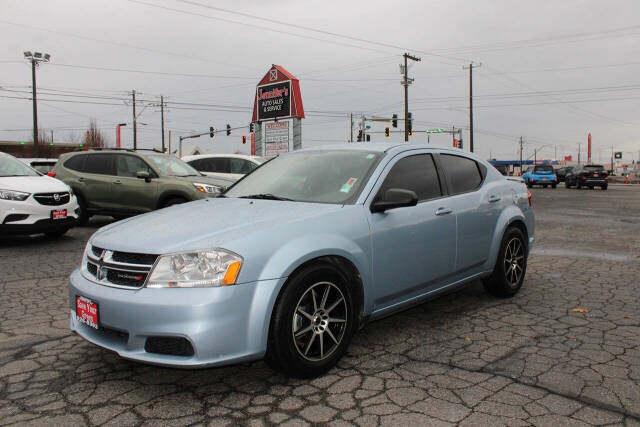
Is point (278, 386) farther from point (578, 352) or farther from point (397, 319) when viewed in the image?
point (578, 352)

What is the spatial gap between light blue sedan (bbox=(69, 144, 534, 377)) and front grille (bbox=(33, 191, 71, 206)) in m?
5.60

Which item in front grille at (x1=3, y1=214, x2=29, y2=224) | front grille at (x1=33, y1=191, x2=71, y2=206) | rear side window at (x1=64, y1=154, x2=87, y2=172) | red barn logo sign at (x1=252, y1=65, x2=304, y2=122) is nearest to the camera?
front grille at (x1=3, y1=214, x2=29, y2=224)

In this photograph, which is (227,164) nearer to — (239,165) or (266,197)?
(239,165)

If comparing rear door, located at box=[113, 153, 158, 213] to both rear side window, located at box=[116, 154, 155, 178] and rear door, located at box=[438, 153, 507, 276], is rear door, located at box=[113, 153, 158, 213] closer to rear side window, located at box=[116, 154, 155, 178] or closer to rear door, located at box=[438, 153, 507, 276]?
rear side window, located at box=[116, 154, 155, 178]

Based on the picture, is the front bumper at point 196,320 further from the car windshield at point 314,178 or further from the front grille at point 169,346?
the car windshield at point 314,178

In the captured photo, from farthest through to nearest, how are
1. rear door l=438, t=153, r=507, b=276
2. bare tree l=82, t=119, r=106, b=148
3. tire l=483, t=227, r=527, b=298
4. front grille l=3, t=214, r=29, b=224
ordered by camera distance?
bare tree l=82, t=119, r=106, b=148 < front grille l=3, t=214, r=29, b=224 < tire l=483, t=227, r=527, b=298 < rear door l=438, t=153, r=507, b=276

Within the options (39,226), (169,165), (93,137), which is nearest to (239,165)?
(169,165)

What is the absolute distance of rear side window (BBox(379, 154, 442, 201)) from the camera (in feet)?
13.3

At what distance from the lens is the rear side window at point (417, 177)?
4.04m

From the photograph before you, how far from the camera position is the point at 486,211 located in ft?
15.7

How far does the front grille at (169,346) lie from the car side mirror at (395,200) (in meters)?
1.56

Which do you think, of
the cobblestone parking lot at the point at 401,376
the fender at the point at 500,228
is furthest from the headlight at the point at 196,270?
the fender at the point at 500,228

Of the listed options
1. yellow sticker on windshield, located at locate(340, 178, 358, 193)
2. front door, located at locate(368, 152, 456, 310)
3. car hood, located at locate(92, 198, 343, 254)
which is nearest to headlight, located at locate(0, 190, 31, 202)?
car hood, located at locate(92, 198, 343, 254)

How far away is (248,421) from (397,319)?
6.95 feet
